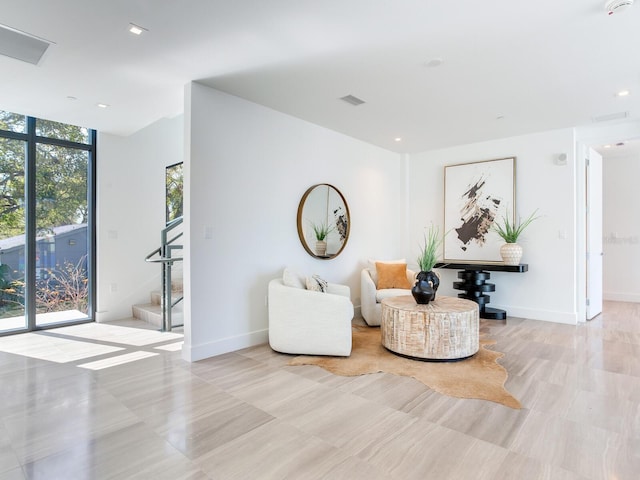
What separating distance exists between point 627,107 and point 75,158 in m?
6.96

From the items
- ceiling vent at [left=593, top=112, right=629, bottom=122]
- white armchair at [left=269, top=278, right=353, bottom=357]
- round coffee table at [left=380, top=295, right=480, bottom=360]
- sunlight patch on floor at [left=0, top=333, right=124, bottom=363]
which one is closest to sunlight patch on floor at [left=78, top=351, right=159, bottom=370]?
sunlight patch on floor at [left=0, top=333, right=124, bottom=363]

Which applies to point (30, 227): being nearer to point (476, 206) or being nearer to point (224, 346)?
point (224, 346)

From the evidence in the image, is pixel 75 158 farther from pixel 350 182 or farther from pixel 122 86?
pixel 350 182

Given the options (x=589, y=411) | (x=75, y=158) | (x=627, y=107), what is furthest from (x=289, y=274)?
(x=627, y=107)

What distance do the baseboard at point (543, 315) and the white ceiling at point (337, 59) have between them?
255cm

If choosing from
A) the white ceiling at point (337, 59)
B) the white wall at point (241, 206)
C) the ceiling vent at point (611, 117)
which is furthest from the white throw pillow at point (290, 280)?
the ceiling vent at point (611, 117)

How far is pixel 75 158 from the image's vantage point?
16.0 ft

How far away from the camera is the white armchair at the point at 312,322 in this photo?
11.0 feet

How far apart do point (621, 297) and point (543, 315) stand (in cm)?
275

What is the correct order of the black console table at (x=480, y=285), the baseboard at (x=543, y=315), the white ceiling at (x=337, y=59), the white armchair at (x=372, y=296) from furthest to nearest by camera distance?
the black console table at (x=480, y=285) < the baseboard at (x=543, y=315) < the white armchair at (x=372, y=296) < the white ceiling at (x=337, y=59)

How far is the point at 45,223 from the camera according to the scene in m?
4.57

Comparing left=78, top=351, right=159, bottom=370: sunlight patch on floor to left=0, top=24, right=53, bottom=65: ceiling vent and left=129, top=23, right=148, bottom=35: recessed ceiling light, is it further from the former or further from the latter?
left=129, top=23, right=148, bottom=35: recessed ceiling light

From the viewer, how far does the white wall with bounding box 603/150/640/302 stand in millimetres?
6270

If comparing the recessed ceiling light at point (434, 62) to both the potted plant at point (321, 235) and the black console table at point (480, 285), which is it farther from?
the black console table at point (480, 285)
